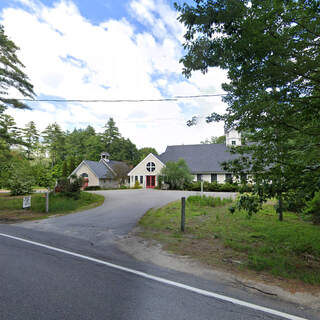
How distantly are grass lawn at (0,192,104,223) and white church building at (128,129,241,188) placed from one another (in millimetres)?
17153

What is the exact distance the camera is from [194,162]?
31.9m

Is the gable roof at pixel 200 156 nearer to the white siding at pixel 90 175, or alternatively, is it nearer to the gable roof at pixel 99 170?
the gable roof at pixel 99 170

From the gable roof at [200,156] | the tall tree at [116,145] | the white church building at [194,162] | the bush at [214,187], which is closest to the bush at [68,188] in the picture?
the bush at [214,187]

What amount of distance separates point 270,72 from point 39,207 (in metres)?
13.1

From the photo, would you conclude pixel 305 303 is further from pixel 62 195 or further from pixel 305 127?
pixel 62 195

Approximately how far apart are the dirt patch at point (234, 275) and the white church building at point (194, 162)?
81.1ft

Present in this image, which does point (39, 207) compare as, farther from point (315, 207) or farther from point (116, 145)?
A: point (116, 145)

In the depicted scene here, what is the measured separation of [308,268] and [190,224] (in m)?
4.38

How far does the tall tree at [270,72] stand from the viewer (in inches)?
134

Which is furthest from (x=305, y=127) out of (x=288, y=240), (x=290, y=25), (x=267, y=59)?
(x=288, y=240)

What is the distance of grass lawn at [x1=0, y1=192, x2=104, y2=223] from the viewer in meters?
10.3

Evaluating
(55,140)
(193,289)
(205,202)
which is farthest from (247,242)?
(55,140)

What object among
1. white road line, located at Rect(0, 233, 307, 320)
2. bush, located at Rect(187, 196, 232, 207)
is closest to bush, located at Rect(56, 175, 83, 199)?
bush, located at Rect(187, 196, 232, 207)

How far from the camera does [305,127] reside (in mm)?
4078
